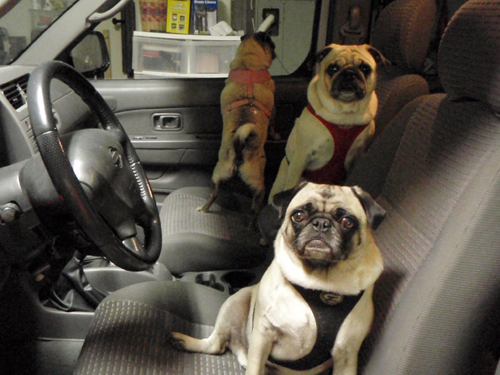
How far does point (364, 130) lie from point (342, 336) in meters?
1.19

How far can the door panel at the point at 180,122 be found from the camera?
278cm

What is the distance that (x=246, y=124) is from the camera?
99.1 inches

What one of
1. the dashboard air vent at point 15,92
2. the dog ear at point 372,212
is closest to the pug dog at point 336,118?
the dog ear at point 372,212

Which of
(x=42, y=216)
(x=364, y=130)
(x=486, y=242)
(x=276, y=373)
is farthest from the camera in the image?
(x=364, y=130)

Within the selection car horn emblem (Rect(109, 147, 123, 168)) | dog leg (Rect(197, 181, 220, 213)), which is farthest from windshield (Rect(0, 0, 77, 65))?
car horn emblem (Rect(109, 147, 123, 168))

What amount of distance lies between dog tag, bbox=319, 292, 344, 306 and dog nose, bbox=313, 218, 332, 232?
0.54ft

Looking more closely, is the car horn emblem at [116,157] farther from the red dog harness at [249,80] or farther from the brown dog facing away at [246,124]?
the red dog harness at [249,80]

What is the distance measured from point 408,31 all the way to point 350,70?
0.37 meters

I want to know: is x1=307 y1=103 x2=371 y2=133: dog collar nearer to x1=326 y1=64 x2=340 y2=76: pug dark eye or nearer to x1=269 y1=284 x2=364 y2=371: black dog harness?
x1=326 y1=64 x2=340 y2=76: pug dark eye

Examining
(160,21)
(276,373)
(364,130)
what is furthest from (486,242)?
(160,21)

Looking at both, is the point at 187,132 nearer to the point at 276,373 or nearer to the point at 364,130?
the point at 364,130

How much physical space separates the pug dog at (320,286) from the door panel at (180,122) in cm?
151

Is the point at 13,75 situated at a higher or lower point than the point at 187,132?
higher

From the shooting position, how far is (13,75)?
6.76 ft
